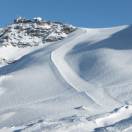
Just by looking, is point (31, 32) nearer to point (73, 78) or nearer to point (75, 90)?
point (73, 78)

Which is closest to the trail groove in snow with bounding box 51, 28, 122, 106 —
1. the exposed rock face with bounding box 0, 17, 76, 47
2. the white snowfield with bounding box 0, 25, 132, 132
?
the white snowfield with bounding box 0, 25, 132, 132

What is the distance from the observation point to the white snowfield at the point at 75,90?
30.8ft

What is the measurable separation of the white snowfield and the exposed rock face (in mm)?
24033

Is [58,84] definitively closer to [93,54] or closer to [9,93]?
[9,93]

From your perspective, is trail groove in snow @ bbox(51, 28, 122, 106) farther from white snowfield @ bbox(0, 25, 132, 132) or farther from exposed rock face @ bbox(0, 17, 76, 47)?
exposed rock face @ bbox(0, 17, 76, 47)

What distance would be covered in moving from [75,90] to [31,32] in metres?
43.6

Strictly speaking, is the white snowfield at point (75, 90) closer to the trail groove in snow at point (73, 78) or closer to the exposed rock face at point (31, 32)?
the trail groove in snow at point (73, 78)

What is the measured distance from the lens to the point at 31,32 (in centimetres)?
6316

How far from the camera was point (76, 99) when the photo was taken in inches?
700

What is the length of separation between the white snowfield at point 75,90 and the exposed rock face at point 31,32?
78.8ft

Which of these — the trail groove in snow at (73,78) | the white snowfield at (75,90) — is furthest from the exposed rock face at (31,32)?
the white snowfield at (75,90)

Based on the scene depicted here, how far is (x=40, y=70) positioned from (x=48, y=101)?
28.6 ft

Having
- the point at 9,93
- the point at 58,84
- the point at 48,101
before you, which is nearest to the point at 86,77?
the point at 58,84

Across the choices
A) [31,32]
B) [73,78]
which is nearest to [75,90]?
[73,78]
